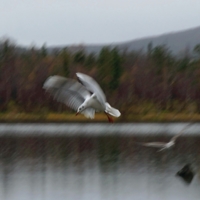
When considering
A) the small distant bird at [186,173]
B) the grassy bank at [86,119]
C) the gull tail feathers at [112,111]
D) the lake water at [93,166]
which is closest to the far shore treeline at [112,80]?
the grassy bank at [86,119]

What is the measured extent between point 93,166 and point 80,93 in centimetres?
1314

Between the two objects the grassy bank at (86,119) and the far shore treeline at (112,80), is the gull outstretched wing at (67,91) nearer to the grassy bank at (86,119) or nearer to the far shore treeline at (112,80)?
the grassy bank at (86,119)

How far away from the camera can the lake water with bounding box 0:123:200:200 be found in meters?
24.7

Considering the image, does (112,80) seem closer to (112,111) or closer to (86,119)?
(86,119)

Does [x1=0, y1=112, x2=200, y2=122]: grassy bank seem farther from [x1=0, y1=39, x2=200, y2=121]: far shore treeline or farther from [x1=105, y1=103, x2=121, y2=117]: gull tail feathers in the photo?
[x1=105, y1=103, x2=121, y2=117]: gull tail feathers

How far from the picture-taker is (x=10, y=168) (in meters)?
30.2

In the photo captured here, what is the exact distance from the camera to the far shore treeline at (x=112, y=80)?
217 ft

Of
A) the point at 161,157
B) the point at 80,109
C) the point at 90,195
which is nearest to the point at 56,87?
the point at 80,109

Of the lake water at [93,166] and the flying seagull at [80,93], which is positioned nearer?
the flying seagull at [80,93]

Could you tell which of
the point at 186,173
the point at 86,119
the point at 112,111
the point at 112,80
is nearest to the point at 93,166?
the point at 186,173

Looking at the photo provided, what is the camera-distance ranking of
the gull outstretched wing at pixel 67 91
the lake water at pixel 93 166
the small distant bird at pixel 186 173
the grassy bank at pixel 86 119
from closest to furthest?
the gull outstretched wing at pixel 67 91 → the lake water at pixel 93 166 → the small distant bird at pixel 186 173 → the grassy bank at pixel 86 119

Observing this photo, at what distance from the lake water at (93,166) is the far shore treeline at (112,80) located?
17.6 meters

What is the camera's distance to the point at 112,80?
7100 centimetres

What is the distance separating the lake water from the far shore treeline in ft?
57.9
